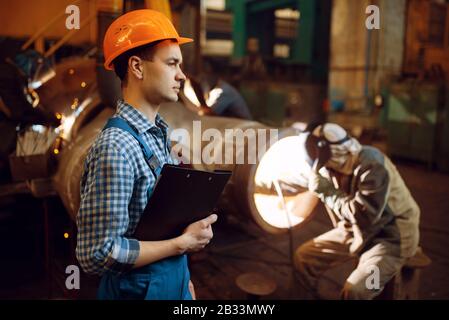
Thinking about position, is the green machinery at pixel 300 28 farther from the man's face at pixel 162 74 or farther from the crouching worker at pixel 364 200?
the man's face at pixel 162 74

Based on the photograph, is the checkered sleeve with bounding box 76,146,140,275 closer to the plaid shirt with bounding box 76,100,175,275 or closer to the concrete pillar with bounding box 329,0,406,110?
the plaid shirt with bounding box 76,100,175,275

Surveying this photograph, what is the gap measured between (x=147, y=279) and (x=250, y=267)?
11.0ft

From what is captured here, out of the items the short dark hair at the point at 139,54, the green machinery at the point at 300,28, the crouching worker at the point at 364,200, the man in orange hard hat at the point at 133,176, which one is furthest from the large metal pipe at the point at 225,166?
the green machinery at the point at 300,28

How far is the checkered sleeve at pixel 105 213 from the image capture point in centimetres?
149

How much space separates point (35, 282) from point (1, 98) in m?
1.94

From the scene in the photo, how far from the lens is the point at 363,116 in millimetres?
11898

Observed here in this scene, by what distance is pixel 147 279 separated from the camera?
1697mm

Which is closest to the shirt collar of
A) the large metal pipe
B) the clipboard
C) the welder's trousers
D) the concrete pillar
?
the clipboard

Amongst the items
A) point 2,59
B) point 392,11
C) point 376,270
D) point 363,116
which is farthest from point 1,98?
point 392,11

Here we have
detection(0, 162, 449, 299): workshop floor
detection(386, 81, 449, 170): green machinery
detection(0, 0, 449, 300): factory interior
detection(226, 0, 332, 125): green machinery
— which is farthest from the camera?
detection(226, 0, 332, 125): green machinery

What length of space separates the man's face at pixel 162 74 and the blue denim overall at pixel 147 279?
7.4 inches

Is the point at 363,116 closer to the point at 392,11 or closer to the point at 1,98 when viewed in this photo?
the point at 392,11

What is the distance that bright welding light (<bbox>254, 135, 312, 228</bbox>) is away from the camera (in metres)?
2.88

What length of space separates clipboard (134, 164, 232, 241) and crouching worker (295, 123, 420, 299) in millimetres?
1483
